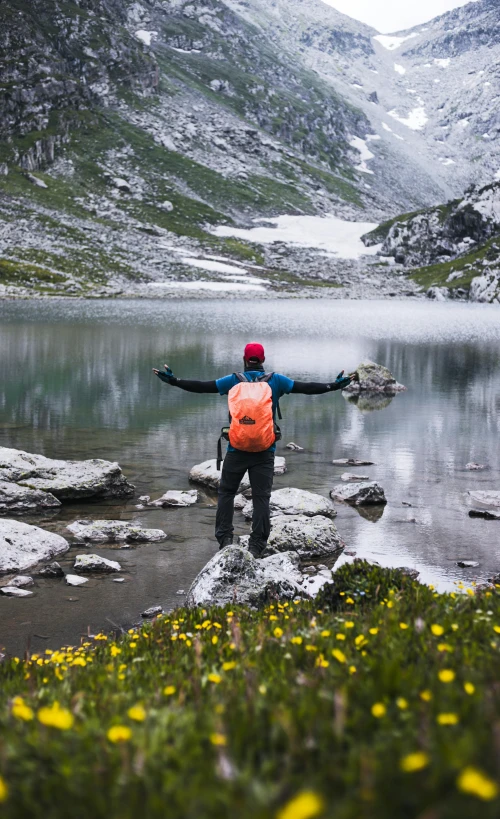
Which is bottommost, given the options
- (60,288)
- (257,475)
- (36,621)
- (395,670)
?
(36,621)

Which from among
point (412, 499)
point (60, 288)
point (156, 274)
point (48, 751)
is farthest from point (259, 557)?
point (156, 274)

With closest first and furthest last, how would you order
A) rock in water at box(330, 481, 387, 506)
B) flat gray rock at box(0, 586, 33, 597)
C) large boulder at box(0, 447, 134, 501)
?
1. flat gray rock at box(0, 586, 33, 597)
2. large boulder at box(0, 447, 134, 501)
3. rock in water at box(330, 481, 387, 506)

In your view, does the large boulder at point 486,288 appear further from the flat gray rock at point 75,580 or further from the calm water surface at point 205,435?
the flat gray rock at point 75,580

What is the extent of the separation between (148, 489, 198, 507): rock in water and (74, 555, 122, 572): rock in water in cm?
480

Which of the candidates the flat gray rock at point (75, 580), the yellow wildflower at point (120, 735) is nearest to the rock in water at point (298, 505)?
the flat gray rock at point (75, 580)

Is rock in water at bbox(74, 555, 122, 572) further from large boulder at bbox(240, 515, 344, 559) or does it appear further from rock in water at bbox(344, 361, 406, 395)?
rock in water at bbox(344, 361, 406, 395)

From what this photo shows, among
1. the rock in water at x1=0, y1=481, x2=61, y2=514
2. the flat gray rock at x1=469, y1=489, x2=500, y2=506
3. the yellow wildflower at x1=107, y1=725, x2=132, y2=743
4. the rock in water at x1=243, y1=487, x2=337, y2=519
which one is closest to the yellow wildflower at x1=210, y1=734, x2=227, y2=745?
the yellow wildflower at x1=107, y1=725, x2=132, y2=743

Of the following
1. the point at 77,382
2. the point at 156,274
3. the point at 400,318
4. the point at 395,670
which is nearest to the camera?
the point at 395,670

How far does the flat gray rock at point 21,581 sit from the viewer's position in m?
12.3

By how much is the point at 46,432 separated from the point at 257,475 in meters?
17.0

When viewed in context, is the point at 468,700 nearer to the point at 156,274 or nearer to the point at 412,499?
the point at 412,499

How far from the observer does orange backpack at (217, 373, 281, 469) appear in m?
11.6

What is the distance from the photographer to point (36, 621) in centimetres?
1086

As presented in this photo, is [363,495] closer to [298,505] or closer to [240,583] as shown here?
[298,505]
